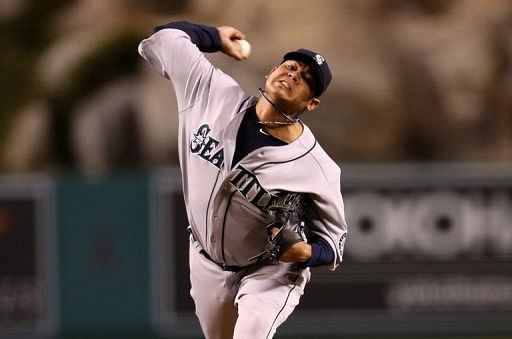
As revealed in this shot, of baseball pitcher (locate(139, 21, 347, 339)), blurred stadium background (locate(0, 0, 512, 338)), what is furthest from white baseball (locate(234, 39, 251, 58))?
blurred stadium background (locate(0, 0, 512, 338))

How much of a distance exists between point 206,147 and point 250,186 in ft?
0.80

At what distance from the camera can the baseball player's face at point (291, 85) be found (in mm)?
3985

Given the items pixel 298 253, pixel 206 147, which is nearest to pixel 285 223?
pixel 298 253

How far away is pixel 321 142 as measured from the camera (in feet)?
28.3

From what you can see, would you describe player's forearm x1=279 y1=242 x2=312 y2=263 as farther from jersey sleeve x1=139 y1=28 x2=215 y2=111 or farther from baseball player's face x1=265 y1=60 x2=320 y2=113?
jersey sleeve x1=139 y1=28 x2=215 y2=111

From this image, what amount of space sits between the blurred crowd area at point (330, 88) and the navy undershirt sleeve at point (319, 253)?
181 inches

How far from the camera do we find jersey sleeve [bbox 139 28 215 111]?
13.9ft

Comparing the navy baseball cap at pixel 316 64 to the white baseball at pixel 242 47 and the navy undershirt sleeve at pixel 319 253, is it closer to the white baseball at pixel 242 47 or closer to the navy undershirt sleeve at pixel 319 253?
the white baseball at pixel 242 47

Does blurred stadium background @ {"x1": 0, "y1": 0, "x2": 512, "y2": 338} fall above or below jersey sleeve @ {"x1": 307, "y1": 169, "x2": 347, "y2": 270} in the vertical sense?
below

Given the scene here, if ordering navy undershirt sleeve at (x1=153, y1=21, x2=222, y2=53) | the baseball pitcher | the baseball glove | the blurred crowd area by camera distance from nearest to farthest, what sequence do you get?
the baseball glove
the baseball pitcher
navy undershirt sleeve at (x1=153, y1=21, x2=222, y2=53)
the blurred crowd area

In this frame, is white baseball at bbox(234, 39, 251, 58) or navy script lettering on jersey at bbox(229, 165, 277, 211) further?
white baseball at bbox(234, 39, 251, 58)

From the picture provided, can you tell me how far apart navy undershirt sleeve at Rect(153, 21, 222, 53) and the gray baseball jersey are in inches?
1.8

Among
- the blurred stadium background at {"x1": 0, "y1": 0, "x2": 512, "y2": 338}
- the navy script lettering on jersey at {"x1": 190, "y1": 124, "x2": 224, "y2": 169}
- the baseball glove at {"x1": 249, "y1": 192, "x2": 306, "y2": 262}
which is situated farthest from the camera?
the blurred stadium background at {"x1": 0, "y1": 0, "x2": 512, "y2": 338}

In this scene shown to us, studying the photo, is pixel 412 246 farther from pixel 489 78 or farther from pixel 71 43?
pixel 71 43
